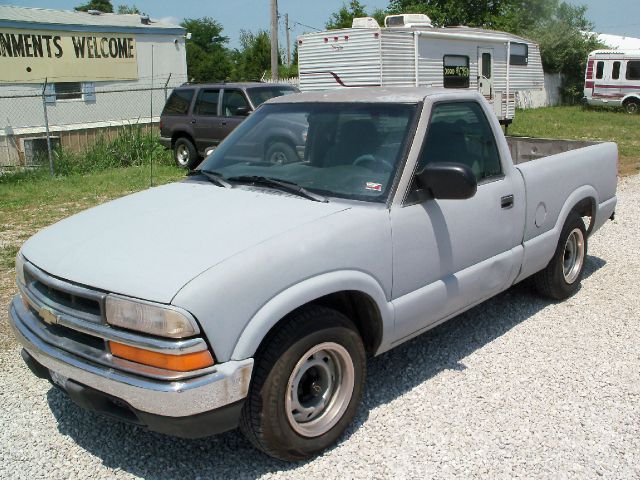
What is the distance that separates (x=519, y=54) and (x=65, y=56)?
48.1 ft

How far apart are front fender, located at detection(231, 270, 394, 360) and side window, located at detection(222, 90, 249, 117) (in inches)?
389

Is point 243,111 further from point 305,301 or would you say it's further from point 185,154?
point 305,301

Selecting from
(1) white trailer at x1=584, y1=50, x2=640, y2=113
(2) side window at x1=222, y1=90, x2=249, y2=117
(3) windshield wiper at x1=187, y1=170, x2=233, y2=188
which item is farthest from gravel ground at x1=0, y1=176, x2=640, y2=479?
(1) white trailer at x1=584, y1=50, x2=640, y2=113

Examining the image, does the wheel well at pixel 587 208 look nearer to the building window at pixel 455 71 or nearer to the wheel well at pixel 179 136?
the wheel well at pixel 179 136

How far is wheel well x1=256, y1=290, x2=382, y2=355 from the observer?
3.46m

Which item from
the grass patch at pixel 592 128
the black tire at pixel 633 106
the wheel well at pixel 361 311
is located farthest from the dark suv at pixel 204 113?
the black tire at pixel 633 106

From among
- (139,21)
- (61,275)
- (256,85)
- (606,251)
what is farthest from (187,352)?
(139,21)

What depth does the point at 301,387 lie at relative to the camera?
131 inches

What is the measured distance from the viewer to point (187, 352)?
8.93 ft

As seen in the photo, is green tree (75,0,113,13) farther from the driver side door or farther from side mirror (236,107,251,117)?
the driver side door

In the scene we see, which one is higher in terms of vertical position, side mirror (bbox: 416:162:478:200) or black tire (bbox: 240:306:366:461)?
side mirror (bbox: 416:162:478:200)

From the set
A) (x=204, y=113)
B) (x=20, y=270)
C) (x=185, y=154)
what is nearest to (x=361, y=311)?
(x=20, y=270)

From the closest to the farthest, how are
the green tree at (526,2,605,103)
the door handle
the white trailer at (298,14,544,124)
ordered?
1. the door handle
2. the white trailer at (298,14,544,124)
3. the green tree at (526,2,605,103)

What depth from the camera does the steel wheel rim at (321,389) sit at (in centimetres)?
323
